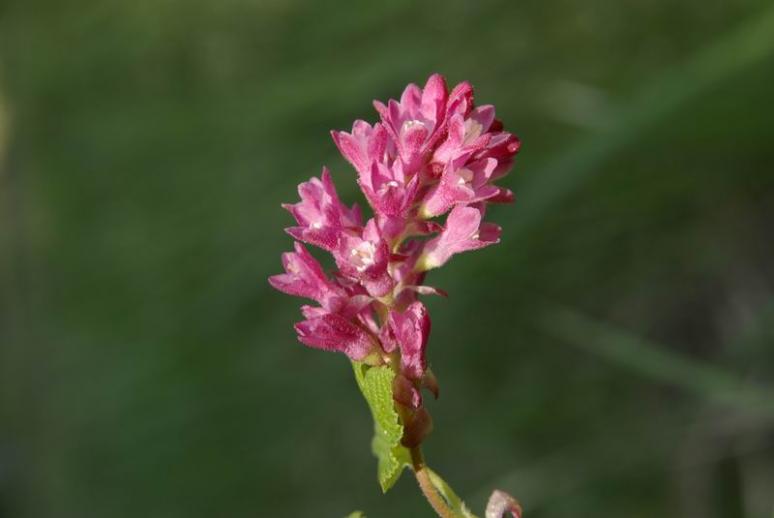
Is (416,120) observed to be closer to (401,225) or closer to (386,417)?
(401,225)

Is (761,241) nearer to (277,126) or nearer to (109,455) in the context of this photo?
(277,126)

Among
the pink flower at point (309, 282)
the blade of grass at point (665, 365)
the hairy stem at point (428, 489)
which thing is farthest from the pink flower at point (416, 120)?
the blade of grass at point (665, 365)

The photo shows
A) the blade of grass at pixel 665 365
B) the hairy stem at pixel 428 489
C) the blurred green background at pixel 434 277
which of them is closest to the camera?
the hairy stem at pixel 428 489

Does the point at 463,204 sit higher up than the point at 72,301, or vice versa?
the point at 72,301

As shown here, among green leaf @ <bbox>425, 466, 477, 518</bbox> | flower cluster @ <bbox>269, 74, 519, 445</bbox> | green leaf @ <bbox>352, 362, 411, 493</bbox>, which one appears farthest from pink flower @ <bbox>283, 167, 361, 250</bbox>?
green leaf @ <bbox>425, 466, 477, 518</bbox>

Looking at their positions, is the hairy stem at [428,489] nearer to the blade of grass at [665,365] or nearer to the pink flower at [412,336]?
the pink flower at [412,336]

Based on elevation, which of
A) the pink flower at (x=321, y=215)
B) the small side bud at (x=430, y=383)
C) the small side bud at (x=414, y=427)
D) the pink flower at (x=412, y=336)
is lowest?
the small side bud at (x=414, y=427)

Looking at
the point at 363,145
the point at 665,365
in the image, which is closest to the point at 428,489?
the point at 363,145

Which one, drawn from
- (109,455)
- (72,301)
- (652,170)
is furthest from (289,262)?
(72,301)

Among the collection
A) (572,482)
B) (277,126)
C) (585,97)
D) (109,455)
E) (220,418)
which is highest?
(277,126)
